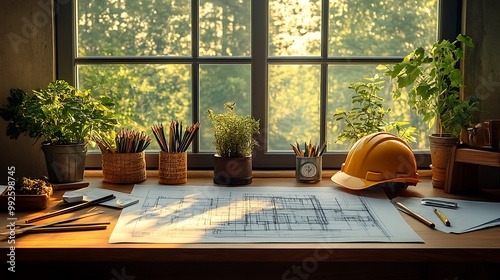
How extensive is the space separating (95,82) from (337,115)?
968mm

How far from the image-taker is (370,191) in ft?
6.15

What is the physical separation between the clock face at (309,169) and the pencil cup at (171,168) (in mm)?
436

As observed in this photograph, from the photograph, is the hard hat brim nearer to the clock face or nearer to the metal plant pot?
the clock face

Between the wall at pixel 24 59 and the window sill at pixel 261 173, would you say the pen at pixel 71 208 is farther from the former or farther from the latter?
the wall at pixel 24 59

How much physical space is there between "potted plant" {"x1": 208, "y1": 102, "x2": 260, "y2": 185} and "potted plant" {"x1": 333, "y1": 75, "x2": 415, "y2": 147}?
1.34 feet

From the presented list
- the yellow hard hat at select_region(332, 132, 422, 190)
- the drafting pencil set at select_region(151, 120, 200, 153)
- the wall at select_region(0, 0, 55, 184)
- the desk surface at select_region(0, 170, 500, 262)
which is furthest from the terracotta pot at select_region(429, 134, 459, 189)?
the wall at select_region(0, 0, 55, 184)

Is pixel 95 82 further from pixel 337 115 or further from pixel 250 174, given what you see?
pixel 337 115

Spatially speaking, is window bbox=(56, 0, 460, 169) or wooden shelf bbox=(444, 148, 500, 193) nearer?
wooden shelf bbox=(444, 148, 500, 193)

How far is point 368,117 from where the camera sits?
84.3 inches

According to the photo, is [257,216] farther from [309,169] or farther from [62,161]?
[62,161]

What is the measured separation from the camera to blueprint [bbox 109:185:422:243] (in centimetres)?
142
